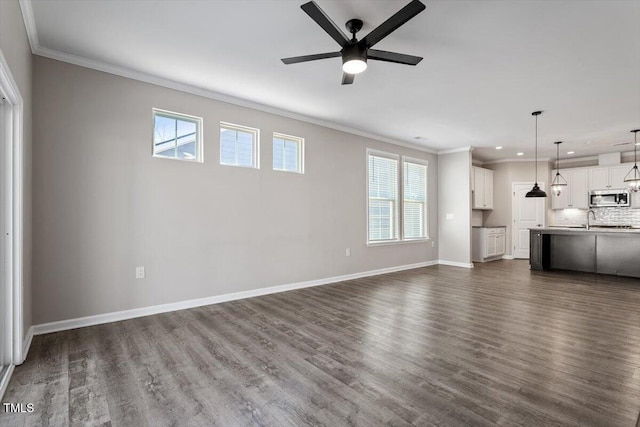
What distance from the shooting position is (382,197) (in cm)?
650

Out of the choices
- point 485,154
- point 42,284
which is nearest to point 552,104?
point 485,154

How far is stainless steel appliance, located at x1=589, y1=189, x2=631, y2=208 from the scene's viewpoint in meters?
7.48

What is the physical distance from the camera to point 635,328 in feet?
10.7

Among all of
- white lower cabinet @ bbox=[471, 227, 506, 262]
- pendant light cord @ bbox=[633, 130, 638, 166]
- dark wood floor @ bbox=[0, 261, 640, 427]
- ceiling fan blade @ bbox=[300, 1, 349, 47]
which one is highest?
pendant light cord @ bbox=[633, 130, 638, 166]

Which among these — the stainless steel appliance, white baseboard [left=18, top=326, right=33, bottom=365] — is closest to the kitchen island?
the stainless steel appliance

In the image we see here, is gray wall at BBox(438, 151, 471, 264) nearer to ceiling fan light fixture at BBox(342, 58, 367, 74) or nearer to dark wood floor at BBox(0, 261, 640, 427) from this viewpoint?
dark wood floor at BBox(0, 261, 640, 427)

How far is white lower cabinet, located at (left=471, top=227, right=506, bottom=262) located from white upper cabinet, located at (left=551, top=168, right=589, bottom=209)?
5.54ft

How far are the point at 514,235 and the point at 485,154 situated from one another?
2410mm

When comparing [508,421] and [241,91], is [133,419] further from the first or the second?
[241,91]

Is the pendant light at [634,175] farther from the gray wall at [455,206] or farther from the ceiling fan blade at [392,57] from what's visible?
the ceiling fan blade at [392,57]

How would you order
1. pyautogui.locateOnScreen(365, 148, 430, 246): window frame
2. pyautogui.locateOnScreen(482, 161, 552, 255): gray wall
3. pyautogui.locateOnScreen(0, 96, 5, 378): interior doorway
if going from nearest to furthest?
pyautogui.locateOnScreen(0, 96, 5, 378): interior doorway → pyautogui.locateOnScreen(365, 148, 430, 246): window frame → pyautogui.locateOnScreen(482, 161, 552, 255): gray wall

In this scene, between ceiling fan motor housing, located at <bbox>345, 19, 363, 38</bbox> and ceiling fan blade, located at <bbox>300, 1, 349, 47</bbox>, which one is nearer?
ceiling fan blade, located at <bbox>300, 1, 349, 47</bbox>

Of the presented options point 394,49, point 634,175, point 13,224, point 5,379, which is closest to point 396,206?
point 394,49

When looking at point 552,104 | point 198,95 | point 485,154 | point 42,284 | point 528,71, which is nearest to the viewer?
point 42,284
